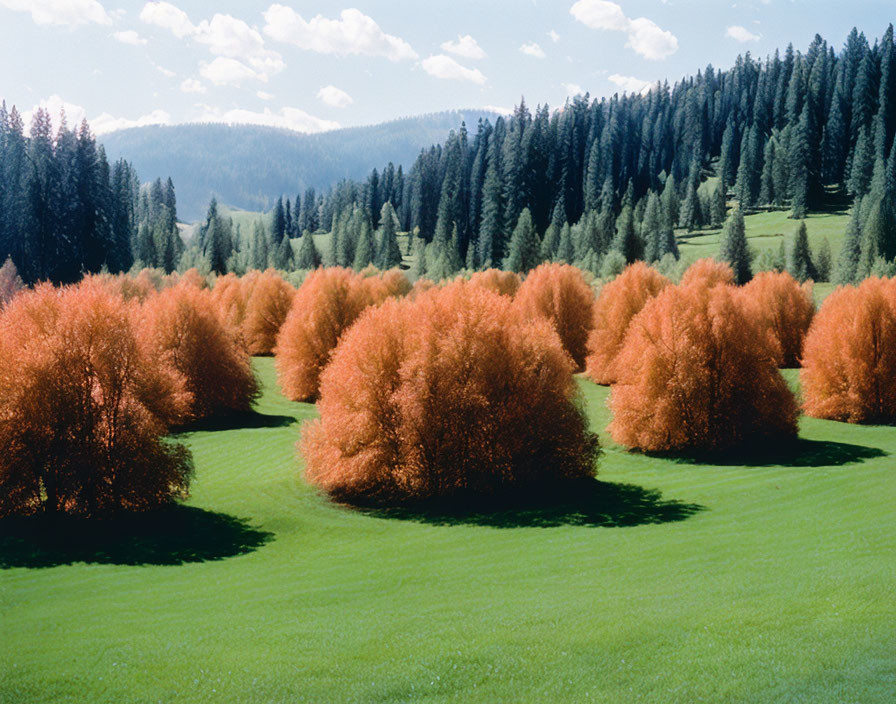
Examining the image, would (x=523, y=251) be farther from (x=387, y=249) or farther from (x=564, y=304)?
(x=564, y=304)

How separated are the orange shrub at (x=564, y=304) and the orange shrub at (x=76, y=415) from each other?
165ft

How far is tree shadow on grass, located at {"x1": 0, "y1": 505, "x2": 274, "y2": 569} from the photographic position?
23.6m

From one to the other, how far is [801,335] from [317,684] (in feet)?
241

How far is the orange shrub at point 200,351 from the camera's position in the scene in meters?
50.5

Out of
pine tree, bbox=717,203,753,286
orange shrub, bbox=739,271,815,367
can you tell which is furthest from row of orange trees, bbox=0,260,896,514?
pine tree, bbox=717,203,753,286

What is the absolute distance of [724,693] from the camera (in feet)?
42.1

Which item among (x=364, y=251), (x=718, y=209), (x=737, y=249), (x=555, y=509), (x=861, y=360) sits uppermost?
(x=718, y=209)

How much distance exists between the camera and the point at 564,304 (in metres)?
75.4

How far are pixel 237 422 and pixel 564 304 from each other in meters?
37.9

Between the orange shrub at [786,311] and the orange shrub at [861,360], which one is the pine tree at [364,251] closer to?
the orange shrub at [786,311]

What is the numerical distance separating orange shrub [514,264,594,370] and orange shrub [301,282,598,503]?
3920cm

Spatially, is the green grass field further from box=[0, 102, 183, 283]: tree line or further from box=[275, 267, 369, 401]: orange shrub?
box=[0, 102, 183, 283]: tree line

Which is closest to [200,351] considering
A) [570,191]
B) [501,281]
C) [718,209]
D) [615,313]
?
[615,313]

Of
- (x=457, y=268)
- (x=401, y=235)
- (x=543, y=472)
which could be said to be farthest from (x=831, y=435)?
(x=401, y=235)
